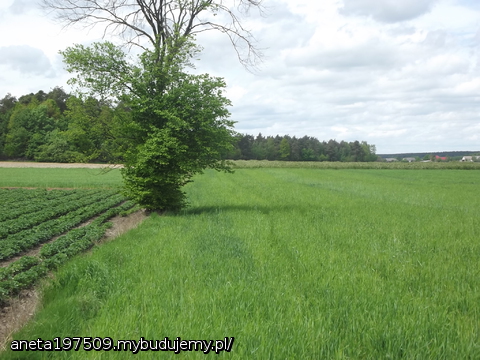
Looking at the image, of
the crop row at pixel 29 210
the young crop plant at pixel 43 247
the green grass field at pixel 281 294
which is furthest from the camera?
the crop row at pixel 29 210

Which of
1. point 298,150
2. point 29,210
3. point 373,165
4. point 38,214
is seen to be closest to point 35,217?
point 38,214

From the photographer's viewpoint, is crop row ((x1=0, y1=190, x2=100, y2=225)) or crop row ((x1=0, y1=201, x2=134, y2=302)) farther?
crop row ((x1=0, y1=190, x2=100, y2=225))

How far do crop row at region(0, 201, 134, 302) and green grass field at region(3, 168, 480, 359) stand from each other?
0.98 metres

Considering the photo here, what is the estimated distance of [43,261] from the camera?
927 cm

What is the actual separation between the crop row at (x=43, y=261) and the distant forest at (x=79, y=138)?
4415 mm

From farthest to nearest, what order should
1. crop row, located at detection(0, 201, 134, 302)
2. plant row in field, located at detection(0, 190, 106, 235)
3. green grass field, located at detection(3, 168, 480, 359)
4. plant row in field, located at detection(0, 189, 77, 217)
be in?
plant row in field, located at detection(0, 189, 77, 217)
plant row in field, located at detection(0, 190, 106, 235)
crop row, located at detection(0, 201, 134, 302)
green grass field, located at detection(3, 168, 480, 359)

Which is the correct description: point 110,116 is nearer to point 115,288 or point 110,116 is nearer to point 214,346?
point 115,288

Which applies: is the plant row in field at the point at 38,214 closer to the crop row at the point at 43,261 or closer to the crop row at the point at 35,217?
the crop row at the point at 35,217

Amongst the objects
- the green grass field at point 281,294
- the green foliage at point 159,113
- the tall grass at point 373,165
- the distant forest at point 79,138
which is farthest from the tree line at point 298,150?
the green grass field at point 281,294

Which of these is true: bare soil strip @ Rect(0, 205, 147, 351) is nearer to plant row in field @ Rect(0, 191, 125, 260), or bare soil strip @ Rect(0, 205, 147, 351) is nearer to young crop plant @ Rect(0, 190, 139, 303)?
young crop plant @ Rect(0, 190, 139, 303)

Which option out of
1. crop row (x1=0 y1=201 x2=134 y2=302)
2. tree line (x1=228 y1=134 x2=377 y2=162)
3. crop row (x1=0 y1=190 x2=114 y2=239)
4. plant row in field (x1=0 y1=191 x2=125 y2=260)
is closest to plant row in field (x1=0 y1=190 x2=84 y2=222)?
crop row (x1=0 y1=190 x2=114 y2=239)

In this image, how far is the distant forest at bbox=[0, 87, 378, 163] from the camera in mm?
16531

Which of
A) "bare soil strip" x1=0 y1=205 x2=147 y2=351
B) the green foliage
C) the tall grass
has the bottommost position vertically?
"bare soil strip" x1=0 y1=205 x2=147 y2=351

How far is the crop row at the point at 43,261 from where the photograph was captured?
7.64 meters
